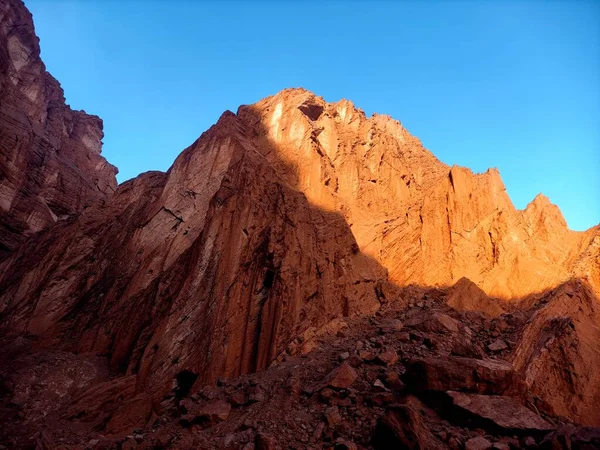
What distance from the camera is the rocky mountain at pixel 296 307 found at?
11.1 metres

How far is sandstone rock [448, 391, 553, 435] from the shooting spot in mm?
9172

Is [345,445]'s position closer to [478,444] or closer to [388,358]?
[478,444]

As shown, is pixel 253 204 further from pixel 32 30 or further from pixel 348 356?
pixel 32 30

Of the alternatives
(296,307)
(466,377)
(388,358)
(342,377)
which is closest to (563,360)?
(466,377)

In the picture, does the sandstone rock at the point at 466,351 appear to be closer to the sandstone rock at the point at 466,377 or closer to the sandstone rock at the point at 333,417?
the sandstone rock at the point at 466,377

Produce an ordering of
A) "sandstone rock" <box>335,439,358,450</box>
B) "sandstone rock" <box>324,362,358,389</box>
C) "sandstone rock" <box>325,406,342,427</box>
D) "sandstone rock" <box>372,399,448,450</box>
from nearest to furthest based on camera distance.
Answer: "sandstone rock" <box>372,399,448,450</box> < "sandstone rock" <box>335,439,358,450</box> < "sandstone rock" <box>325,406,342,427</box> < "sandstone rock" <box>324,362,358,389</box>

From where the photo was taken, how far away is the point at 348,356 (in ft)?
45.4

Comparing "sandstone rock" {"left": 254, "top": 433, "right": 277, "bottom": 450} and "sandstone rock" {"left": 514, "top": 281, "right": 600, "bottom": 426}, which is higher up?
"sandstone rock" {"left": 514, "top": 281, "right": 600, "bottom": 426}

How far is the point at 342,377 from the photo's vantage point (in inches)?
481

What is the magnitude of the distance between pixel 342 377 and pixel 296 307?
5227 mm

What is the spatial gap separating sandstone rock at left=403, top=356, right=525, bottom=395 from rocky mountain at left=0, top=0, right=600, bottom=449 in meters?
0.06

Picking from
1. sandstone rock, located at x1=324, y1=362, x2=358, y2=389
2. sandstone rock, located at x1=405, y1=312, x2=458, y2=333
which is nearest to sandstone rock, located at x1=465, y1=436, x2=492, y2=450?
sandstone rock, located at x1=324, y1=362, x2=358, y2=389

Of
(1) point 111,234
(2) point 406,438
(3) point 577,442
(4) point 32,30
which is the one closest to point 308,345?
(2) point 406,438

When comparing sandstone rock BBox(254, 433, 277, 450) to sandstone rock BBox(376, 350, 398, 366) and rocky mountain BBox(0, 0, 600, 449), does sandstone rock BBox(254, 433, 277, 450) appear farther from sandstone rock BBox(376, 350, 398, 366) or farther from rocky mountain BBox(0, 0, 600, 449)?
sandstone rock BBox(376, 350, 398, 366)
